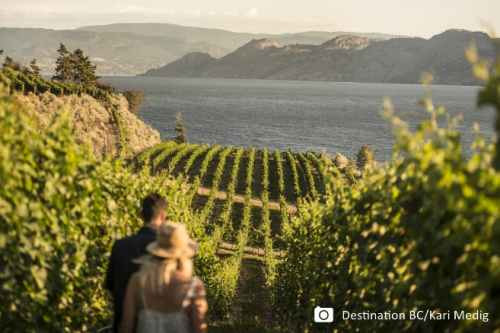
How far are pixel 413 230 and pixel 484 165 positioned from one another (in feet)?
2.64

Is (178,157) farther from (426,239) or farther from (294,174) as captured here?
(426,239)

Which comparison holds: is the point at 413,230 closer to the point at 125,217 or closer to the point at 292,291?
the point at 125,217

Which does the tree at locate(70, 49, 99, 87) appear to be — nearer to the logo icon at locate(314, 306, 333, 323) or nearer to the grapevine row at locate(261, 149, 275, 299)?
the grapevine row at locate(261, 149, 275, 299)

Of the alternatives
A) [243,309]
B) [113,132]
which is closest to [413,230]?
[243,309]

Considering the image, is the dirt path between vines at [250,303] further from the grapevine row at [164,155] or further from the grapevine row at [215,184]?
the grapevine row at [164,155]

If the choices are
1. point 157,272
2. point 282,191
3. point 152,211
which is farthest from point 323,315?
point 282,191

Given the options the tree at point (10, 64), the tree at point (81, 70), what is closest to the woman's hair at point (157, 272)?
the tree at point (10, 64)

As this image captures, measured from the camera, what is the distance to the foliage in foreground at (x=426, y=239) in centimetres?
337

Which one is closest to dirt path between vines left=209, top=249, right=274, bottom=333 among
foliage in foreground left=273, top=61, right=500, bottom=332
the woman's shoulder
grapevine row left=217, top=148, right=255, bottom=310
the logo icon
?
grapevine row left=217, top=148, right=255, bottom=310

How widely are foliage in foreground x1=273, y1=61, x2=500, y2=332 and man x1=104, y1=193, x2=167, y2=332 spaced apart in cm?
245

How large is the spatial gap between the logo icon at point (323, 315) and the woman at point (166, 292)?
3.42 m

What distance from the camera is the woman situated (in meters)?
4.53

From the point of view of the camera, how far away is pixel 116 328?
5.75 metres

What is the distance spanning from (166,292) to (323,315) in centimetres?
400
